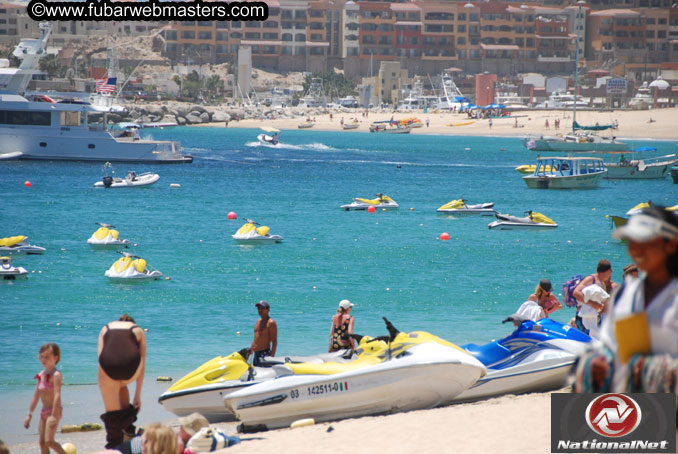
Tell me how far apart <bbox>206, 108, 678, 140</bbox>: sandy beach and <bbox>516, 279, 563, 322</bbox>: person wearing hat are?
353 feet

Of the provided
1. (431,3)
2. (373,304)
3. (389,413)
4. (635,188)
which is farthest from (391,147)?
(389,413)

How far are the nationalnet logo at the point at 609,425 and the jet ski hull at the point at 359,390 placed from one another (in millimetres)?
3668

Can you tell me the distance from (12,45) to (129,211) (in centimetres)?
13229

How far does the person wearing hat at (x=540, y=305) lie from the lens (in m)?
10.9

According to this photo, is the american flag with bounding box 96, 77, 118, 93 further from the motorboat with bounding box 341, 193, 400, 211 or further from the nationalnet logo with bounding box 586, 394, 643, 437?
the nationalnet logo with bounding box 586, 394, 643, 437

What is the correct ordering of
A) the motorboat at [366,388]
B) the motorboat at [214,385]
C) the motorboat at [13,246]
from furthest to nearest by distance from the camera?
the motorboat at [13,246]
the motorboat at [214,385]
the motorboat at [366,388]

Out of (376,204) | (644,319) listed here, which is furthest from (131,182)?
(644,319)

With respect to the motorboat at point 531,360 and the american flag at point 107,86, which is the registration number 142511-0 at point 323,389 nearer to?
the motorboat at point 531,360

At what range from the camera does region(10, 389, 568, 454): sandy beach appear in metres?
7.93

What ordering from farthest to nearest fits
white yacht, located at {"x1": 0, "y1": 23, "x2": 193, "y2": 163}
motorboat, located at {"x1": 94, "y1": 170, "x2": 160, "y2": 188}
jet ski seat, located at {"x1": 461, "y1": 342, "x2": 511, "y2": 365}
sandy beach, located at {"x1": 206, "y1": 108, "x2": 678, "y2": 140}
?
sandy beach, located at {"x1": 206, "y1": 108, "x2": 678, "y2": 140} < white yacht, located at {"x1": 0, "y1": 23, "x2": 193, "y2": 163} < motorboat, located at {"x1": 94, "y1": 170, "x2": 160, "y2": 188} < jet ski seat, located at {"x1": 461, "y1": 342, "x2": 511, "y2": 365}

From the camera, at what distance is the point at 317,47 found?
16862cm

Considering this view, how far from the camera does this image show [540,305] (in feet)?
37.7

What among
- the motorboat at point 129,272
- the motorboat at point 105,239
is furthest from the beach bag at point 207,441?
the motorboat at point 105,239

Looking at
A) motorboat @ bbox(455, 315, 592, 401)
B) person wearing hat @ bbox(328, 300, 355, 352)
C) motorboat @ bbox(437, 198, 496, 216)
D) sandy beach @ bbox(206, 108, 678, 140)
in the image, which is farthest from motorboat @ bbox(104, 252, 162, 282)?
sandy beach @ bbox(206, 108, 678, 140)
